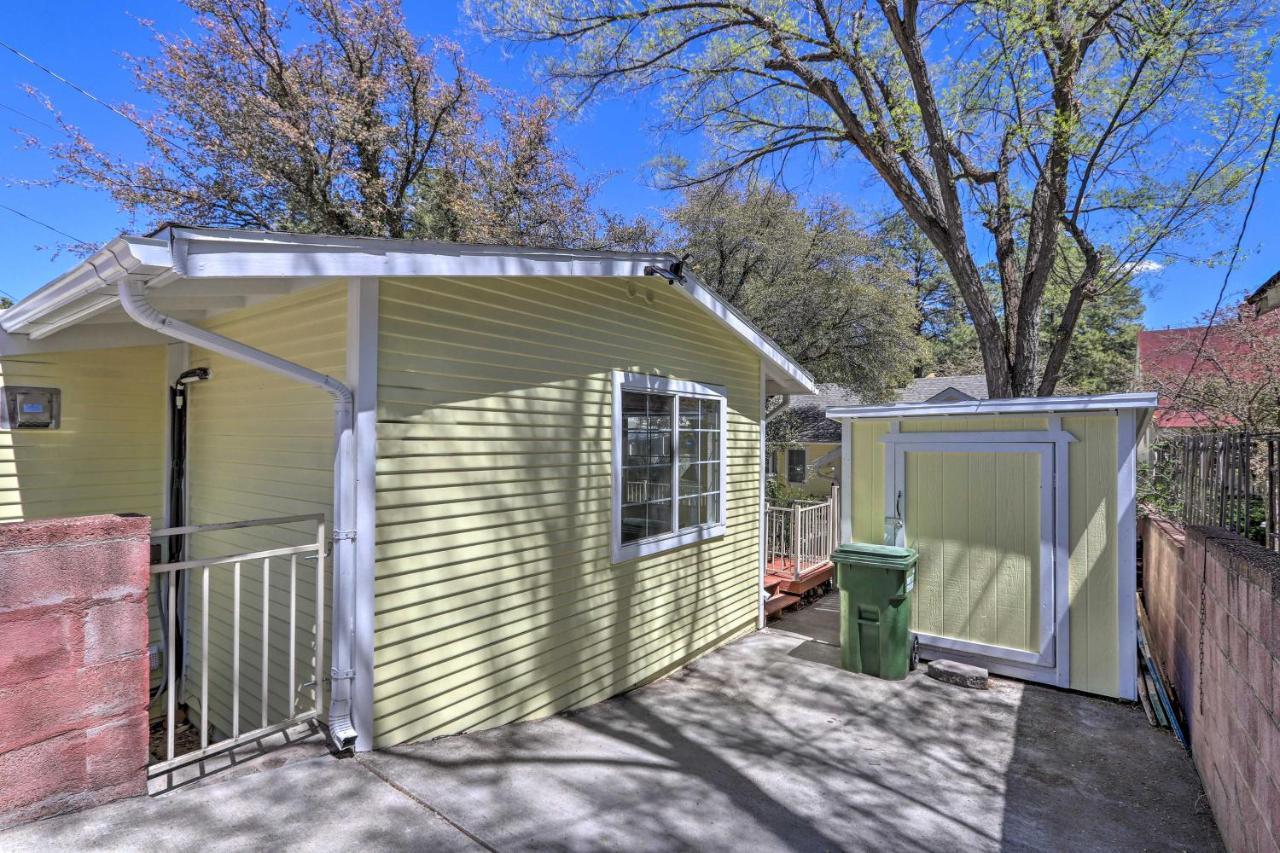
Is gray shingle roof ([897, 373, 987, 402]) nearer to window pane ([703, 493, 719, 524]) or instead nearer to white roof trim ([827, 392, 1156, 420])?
white roof trim ([827, 392, 1156, 420])

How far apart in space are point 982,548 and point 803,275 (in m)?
11.1

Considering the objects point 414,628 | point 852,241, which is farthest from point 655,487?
point 852,241

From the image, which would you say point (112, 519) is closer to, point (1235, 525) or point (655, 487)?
point (655, 487)

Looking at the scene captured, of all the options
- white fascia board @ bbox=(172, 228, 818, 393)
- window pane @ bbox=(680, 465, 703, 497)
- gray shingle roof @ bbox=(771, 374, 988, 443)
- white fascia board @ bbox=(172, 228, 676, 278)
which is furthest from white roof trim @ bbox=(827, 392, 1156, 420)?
gray shingle roof @ bbox=(771, 374, 988, 443)

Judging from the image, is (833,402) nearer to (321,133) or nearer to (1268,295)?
(321,133)

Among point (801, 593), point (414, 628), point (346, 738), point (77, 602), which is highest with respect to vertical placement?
point (77, 602)

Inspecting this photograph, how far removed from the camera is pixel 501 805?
2.87 metres

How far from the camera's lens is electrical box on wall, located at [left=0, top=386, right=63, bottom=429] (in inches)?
161

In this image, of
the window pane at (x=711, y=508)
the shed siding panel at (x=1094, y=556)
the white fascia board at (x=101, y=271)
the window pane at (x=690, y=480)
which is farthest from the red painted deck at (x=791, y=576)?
the white fascia board at (x=101, y=271)

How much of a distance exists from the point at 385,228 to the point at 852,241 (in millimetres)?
10927

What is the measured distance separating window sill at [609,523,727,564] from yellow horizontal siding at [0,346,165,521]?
3.54m

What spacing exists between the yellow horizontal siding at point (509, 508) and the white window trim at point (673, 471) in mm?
75

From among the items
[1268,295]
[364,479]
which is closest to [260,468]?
[364,479]

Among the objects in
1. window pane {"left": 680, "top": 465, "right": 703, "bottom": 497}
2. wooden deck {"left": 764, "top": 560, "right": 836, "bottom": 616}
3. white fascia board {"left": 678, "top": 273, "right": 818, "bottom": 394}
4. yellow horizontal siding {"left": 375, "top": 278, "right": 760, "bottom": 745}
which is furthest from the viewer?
wooden deck {"left": 764, "top": 560, "right": 836, "bottom": 616}
